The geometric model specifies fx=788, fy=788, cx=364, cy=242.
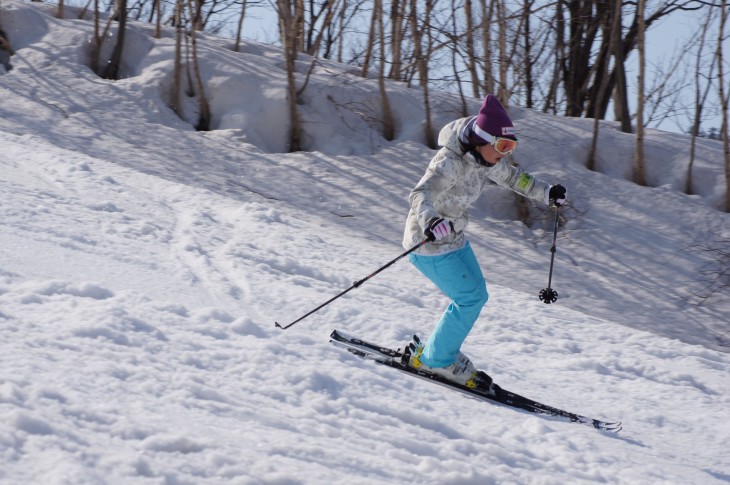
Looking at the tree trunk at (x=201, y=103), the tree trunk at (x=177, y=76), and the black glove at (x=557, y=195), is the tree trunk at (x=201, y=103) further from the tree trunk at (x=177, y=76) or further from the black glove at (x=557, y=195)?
the black glove at (x=557, y=195)

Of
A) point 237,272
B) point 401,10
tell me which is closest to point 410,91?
point 401,10

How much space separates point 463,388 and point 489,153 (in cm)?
140

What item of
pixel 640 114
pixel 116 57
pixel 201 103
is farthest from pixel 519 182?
pixel 116 57

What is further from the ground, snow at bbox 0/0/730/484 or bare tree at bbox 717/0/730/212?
bare tree at bbox 717/0/730/212

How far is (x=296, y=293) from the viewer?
6145 mm

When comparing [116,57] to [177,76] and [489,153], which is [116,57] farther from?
[489,153]

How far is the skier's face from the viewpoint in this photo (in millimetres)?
4574

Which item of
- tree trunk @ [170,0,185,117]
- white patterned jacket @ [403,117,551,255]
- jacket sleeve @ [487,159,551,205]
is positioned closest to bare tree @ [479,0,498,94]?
tree trunk @ [170,0,185,117]

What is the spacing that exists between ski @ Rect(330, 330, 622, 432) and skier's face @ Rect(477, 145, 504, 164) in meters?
1.33

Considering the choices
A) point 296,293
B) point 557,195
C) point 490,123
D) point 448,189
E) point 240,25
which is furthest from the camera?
point 240,25

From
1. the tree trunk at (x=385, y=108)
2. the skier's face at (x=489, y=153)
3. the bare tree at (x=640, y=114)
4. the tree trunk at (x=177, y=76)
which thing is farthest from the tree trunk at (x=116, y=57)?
the skier's face at (x=489, y=153)

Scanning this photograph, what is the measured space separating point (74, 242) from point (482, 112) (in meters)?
3.33

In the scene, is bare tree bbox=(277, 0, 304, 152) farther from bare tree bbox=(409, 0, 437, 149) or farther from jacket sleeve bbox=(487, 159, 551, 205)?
jacket sleeve bbox=(487, 159, 551, 205)

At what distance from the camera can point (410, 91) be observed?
42.6 feet
